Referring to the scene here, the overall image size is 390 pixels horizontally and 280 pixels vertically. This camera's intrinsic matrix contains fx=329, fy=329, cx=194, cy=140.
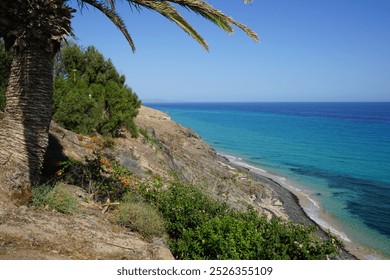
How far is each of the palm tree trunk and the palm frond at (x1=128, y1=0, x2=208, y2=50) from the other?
2412mm

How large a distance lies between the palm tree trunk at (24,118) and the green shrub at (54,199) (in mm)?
185

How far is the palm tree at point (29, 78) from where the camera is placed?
6637 millimetres

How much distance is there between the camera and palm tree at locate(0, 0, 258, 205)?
6.64 metres

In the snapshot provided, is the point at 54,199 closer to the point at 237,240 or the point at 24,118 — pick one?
the point at 24,118

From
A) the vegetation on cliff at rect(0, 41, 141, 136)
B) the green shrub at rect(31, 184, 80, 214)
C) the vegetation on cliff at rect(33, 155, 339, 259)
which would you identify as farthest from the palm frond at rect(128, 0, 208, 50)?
the vegetation on cliff at rect(0, 41, 141, 136)

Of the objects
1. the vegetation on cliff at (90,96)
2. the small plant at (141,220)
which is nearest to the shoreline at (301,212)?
the small plant at (141,220)

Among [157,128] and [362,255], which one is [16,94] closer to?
[362,255]

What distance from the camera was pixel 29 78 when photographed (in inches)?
274

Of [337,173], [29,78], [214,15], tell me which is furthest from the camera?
[337,173]

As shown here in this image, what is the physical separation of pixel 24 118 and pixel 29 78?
88cm

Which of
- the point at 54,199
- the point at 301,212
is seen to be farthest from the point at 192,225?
the point at 301,212

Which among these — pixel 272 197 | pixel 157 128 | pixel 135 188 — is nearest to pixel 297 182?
pixel 272 197

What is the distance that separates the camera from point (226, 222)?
25.3 ft
